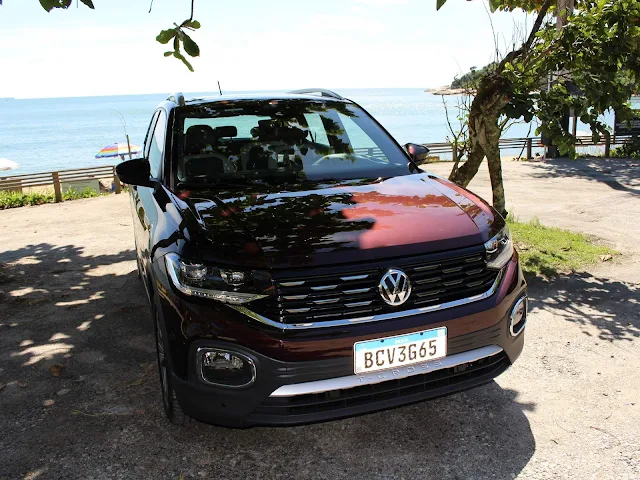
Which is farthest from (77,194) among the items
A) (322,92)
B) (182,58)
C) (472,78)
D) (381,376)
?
(381,376)

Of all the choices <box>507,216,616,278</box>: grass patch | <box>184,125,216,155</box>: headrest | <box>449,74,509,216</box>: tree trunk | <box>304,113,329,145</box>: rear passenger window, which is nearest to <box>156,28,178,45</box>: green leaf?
<box>184,125,216,155</box>: headrest

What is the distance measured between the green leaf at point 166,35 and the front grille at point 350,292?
9.27ft

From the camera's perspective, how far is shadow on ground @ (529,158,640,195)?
13.0 meters

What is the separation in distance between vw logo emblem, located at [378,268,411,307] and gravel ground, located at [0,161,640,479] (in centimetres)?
88

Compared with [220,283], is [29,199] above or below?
below

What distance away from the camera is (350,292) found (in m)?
2.76

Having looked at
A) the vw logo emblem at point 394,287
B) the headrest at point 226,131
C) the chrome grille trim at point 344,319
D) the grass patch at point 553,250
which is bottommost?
the grass patch at point 553,250

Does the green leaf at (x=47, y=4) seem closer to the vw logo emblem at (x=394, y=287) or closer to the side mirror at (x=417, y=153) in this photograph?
the side mirror at (x=417, y=153)

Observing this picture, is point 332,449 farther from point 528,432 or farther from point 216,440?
point 528,432

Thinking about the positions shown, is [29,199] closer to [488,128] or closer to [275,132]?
[488,128]

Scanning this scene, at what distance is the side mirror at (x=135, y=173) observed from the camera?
3.83 metres

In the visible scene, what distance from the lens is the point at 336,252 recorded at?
2.79 m

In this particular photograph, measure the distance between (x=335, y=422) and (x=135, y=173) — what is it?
76.5 inches

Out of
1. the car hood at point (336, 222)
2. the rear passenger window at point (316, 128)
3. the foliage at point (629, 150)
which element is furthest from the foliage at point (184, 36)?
the foliage at point (629, 150)
